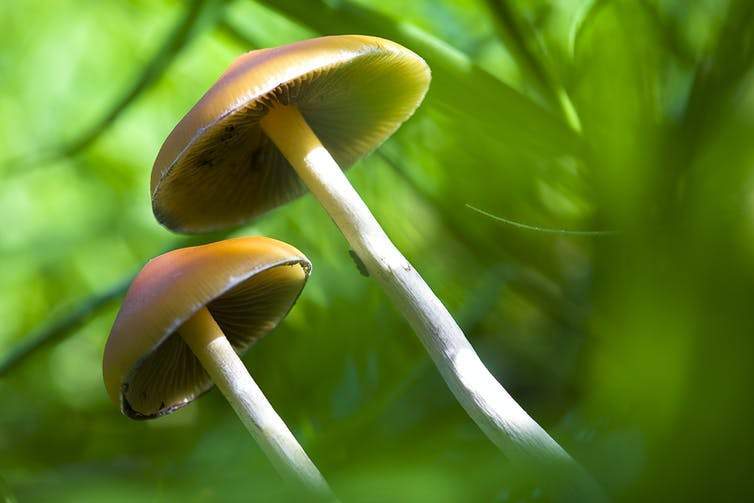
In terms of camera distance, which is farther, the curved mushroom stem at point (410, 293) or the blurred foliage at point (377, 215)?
the curved mushroom stem at point (410, 293)

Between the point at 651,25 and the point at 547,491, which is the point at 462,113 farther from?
the point at 547,491

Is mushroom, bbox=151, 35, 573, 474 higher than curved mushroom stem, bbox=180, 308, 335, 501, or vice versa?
mushroom, bbox=151, 35, 573, 474

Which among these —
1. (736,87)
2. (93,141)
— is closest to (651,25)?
(736,87)

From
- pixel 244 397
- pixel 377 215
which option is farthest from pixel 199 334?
pixel 377 215

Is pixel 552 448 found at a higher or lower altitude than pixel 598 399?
lower

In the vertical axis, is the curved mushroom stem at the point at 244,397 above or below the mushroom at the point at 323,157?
below

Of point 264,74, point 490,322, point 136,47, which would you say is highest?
point 264,74

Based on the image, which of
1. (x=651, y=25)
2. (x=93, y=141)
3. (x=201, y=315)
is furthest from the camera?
(x=93, y=141)
